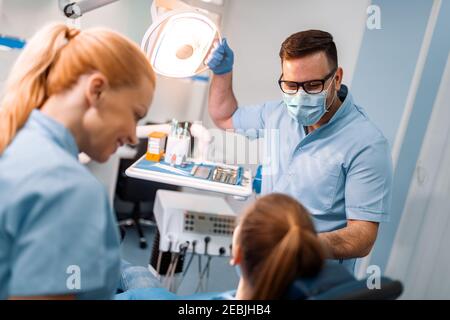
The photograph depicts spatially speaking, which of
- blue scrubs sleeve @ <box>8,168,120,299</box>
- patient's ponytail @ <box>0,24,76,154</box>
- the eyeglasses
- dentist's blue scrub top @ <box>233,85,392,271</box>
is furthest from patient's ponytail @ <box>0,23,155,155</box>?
dentist's blue scrub top @ <box>233,85,392,271</box>

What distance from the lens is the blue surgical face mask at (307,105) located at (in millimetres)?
A: 1217

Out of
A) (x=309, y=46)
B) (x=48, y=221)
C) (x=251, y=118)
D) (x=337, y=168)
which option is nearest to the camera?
(x=48, y=221)

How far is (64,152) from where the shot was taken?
67cm

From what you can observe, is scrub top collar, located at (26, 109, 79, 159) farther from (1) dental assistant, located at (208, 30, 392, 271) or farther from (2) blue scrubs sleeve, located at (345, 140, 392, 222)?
(2) blue scrubs sleeve, located at (345, 140, 392, 222)

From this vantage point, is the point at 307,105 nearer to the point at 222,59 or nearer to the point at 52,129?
the point at 222,59

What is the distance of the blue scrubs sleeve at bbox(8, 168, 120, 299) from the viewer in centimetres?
60

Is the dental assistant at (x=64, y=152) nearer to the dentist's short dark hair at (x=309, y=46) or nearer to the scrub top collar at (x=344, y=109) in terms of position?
the dentist's short dark hair at (x=309, y=46)

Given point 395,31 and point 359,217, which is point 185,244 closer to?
point 359,217

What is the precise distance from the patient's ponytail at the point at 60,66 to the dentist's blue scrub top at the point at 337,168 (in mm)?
732

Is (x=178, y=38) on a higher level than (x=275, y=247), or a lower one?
higher

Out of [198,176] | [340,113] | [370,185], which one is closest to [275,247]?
[370,185]

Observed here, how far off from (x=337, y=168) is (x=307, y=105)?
23cm

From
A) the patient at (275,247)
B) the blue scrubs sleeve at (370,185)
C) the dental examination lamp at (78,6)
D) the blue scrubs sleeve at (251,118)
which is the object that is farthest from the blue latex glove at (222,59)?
the patient at (275,247)
